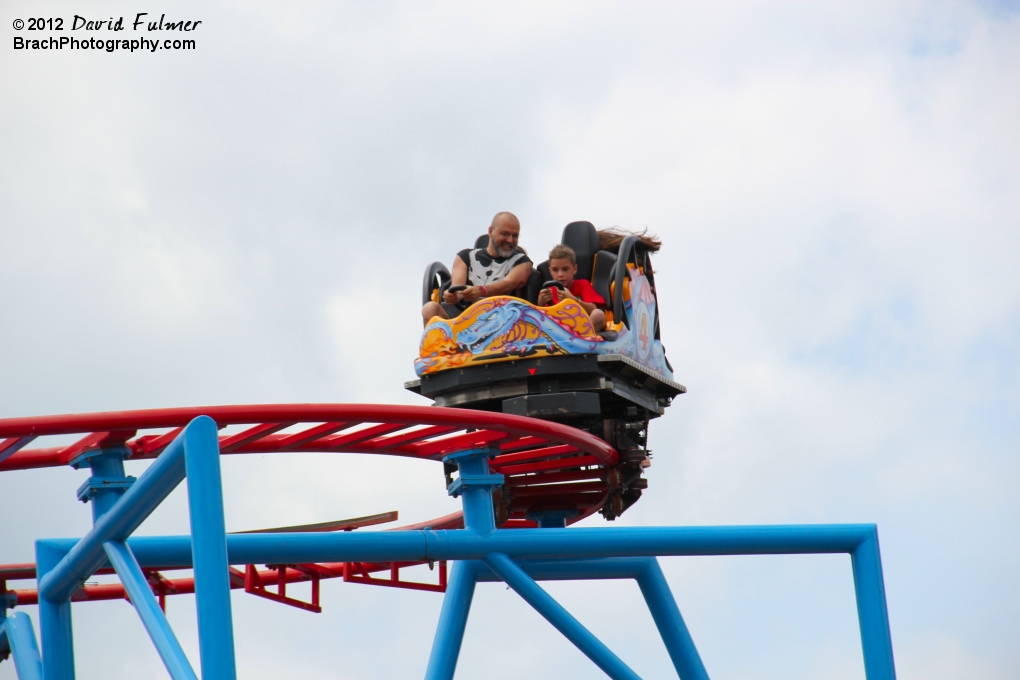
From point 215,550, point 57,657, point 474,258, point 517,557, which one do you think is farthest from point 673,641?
point 215,550

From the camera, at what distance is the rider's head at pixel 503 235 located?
8328 mm

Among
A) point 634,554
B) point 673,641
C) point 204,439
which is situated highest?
point 204,439

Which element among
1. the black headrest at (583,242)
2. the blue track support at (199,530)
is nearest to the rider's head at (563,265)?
the black headrest at (583,242)

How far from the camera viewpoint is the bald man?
26.7 ft

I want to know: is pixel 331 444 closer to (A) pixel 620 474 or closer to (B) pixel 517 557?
(B) pixel 517 557

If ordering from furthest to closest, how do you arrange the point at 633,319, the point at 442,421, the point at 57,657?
the point at 633,319, the point at 442,421, the point at 57,657

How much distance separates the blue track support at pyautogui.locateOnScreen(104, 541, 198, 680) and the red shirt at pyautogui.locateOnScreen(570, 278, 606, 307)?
12.5 feet

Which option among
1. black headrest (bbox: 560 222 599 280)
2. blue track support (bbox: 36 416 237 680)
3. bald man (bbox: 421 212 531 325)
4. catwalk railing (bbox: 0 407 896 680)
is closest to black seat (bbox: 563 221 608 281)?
black headrest (bbox: 560 222 599 280)

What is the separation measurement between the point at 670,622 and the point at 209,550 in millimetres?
4726

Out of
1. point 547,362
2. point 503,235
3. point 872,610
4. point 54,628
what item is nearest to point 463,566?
point 547,362

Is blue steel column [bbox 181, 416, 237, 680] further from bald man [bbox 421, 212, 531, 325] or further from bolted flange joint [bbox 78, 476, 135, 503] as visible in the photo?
bald man [bbox 421, 212, 531, 325]

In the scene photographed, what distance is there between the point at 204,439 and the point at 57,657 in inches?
63.8

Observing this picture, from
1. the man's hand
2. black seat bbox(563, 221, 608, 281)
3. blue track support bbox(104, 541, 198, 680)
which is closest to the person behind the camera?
blue track support bbox(104, 541, 198, 680)

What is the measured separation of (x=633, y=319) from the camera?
318 inches
